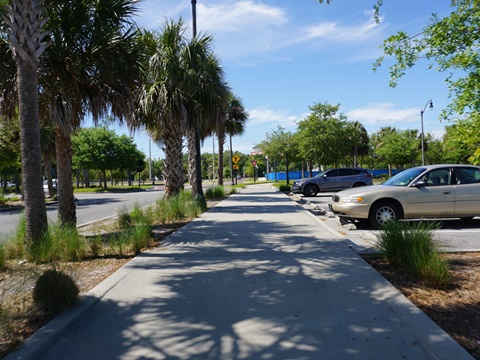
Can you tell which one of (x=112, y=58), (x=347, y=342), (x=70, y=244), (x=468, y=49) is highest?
(x=112, y=58)

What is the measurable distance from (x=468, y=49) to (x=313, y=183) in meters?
16.6

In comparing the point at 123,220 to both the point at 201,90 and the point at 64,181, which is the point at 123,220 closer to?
the point at 64,181

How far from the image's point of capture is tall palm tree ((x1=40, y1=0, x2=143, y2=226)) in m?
8.80

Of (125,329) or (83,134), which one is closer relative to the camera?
(125,329)

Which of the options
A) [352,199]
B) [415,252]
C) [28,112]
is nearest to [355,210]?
[352,199]

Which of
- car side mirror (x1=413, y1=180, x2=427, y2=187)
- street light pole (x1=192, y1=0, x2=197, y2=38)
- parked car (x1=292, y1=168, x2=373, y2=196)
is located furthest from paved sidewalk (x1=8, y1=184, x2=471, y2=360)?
parked car (x1=292, y1=168, x2=373, y2=196)

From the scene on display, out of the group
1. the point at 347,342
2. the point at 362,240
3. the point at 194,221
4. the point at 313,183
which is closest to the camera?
the point at 347,342

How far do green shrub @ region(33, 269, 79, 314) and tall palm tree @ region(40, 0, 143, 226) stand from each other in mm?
4671

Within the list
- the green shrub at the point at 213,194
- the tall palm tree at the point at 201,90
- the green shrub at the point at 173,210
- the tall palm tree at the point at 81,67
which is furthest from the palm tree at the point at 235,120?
the tall palm tree at the point at 81,67

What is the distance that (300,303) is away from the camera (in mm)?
4543

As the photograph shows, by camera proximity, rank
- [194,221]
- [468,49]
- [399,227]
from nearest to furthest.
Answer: [399,227], [468,49], [194,221]

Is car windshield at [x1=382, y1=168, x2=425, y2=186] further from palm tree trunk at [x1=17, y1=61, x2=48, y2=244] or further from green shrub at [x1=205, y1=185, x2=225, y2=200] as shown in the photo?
green shrub at [x1=205, y1=185, x2=225, y2=200]

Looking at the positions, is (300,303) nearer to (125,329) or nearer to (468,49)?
(125,329)

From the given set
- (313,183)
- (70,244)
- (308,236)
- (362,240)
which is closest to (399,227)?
(362,240)
